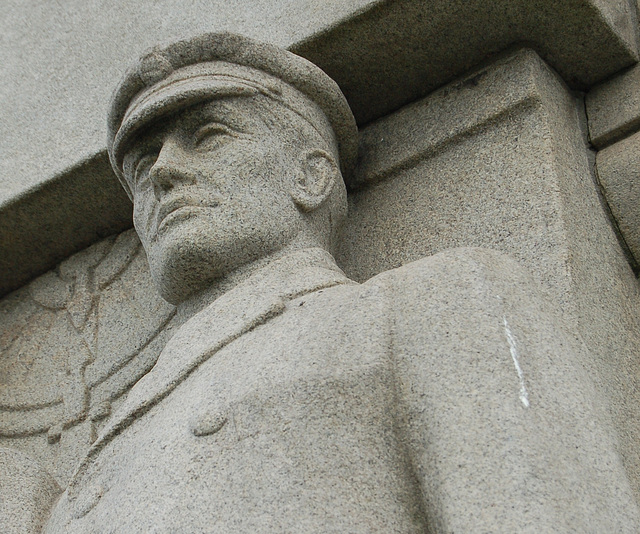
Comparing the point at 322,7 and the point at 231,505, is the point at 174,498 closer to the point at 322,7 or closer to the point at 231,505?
the point at 231,505

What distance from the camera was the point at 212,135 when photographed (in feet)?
10.1

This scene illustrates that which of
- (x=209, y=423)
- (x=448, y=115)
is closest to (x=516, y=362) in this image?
(x=209, y=423)

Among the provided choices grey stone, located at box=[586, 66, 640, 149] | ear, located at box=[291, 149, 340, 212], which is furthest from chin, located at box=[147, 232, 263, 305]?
grey stone, located at box=[586, 66, 640, 149]

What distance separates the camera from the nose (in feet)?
9.61

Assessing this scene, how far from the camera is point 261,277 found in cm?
279

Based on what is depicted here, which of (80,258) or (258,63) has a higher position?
(258,63)

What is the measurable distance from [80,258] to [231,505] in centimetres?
228

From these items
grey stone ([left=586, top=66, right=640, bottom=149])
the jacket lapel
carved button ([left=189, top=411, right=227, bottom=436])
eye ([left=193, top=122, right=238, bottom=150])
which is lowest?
grey stone ([left=586, top=66, right=640, bottom=149])

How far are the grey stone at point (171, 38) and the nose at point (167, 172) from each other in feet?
1.87

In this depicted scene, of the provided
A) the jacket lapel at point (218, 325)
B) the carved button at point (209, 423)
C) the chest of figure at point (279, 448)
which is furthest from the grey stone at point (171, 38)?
the carved button at point (209, 423)

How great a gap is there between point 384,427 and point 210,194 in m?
1.09

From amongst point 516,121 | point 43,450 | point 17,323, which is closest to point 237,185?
point 516,121

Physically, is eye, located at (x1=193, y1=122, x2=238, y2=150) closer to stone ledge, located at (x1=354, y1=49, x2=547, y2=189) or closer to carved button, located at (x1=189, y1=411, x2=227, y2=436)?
stone ledge, located at (x1=354, y1=49, x2=547, y2=189)

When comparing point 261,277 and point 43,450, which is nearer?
point 261,277
